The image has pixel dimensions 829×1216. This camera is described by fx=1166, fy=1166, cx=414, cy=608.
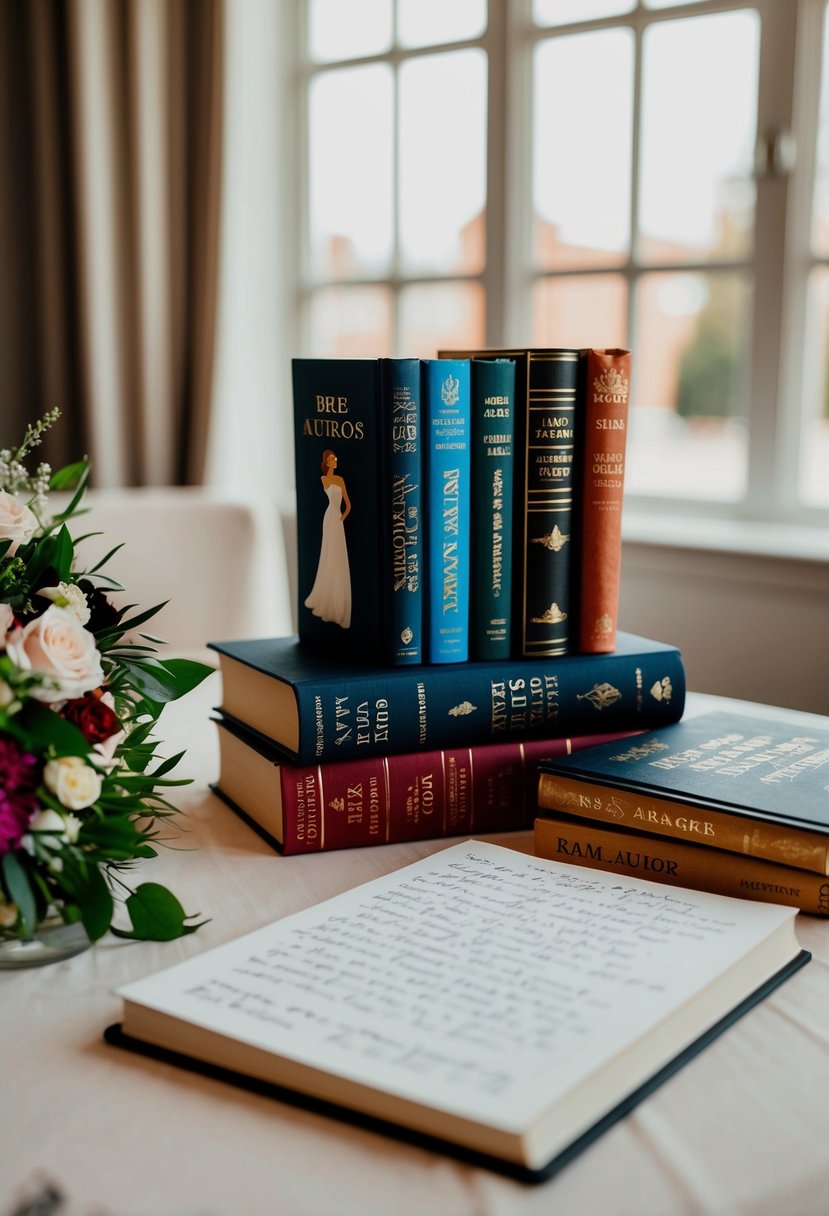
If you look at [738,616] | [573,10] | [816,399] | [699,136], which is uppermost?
[573,10]

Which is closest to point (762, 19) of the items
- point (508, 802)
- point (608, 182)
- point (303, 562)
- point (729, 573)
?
point (608, 182)

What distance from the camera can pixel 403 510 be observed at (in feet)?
2.97

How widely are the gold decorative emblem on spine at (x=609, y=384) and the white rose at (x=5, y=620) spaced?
511 millimetres

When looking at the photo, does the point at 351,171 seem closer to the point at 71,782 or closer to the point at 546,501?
the point at 546,501

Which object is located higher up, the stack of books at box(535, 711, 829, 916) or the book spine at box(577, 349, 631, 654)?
Answer: the book spine at box(577, 349, 631, 654)

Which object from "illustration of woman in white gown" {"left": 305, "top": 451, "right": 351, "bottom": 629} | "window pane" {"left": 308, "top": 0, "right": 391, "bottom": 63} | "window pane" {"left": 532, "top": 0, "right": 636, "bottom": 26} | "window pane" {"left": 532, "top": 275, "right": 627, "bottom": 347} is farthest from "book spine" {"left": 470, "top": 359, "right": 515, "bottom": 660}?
"window pane" {"left": 308, "top": 0, "right": 391, "bottom": 63}

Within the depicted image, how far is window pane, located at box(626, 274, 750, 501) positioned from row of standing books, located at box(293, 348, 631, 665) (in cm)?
113

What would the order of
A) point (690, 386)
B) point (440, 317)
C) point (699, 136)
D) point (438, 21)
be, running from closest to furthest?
point (699, 136)
point (690, 386)
point (438, 21)
point (440, 317)

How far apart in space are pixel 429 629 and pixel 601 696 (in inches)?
6.1

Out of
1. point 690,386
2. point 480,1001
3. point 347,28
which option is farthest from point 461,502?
point 347,28

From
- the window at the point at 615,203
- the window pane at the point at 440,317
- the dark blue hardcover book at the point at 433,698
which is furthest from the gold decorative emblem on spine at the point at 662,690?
the window pane at the point at 440,317

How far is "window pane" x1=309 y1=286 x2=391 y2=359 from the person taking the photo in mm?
2605

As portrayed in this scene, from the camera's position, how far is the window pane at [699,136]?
6.42 feet

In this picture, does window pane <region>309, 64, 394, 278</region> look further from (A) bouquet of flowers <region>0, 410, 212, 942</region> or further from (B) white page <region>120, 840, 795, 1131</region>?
(B) white page <region>120, 840, 795, 1131</region>
